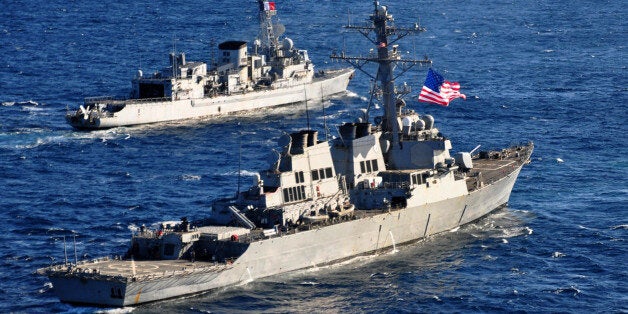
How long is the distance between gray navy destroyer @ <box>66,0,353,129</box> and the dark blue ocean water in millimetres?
2445

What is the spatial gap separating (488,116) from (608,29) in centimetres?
5282

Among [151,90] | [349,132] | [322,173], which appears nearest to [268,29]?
[151,90]

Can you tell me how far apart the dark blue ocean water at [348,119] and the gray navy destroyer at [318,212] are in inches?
44.5

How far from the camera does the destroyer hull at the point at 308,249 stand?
58500 mm

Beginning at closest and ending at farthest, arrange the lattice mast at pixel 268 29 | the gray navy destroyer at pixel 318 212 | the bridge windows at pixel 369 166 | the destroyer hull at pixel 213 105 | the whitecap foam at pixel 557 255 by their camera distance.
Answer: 1. the gray navy destroyer at pixel 318 212
2. the whitecap foam at pixel 557 255
3. the bridge windows at pixel 369 166
4. the destroyer hull at pixel 213 105
5. the lattice mast at pixel 268 29

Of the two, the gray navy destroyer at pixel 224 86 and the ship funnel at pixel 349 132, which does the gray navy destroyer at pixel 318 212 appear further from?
the gray navy destroyer at pixel 224 86

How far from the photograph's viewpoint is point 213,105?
374ft

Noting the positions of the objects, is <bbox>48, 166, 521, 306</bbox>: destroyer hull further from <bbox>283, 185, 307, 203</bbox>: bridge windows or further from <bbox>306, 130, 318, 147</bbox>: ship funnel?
<bbox>306, 130, 318, 147</bbox>: ship funnel

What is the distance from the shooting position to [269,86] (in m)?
120

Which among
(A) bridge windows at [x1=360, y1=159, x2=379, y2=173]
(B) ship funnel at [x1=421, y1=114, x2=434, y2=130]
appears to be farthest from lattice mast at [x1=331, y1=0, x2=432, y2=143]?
(A) bridge windows at [x1=360, y1=159, x2=379, y2=173]

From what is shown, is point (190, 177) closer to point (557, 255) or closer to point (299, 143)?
point (299, 143)

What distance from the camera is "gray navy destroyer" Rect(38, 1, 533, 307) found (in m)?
59.8

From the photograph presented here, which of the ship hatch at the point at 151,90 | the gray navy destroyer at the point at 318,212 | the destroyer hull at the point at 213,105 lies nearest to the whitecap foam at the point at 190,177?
the gray navy destroyer at the point at 318,212

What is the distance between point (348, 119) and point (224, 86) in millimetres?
14399
